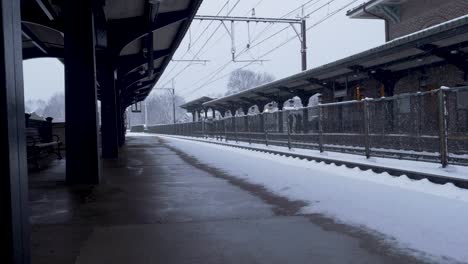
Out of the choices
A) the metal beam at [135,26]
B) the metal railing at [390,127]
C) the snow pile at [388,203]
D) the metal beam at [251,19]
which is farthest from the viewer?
the metal beam at [251,19]

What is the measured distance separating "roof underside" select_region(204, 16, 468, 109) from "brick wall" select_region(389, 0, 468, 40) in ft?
13.0

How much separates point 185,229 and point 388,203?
115 inches

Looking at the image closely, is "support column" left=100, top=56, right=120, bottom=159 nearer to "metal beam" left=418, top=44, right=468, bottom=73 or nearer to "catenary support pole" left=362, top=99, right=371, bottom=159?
"catenary support pole" left=362, top=99, right=371, bottom=159

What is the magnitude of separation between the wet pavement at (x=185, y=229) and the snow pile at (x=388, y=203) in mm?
352

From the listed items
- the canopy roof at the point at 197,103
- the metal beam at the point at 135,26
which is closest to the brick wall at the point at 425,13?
the metal beam at the point at 135,26

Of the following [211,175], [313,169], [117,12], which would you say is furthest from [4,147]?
[117,12]

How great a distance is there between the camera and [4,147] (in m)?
2.49

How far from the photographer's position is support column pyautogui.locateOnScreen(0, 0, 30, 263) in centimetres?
247

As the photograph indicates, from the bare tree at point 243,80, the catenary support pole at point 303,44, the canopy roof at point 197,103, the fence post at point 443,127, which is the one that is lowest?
the fence post at point 443,127

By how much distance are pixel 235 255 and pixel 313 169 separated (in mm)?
6807

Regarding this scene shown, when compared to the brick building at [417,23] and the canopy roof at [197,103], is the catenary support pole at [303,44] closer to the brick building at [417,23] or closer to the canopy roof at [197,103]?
the brick building at [417,23]

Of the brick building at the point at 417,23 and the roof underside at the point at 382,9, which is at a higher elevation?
the roof underside at the point at 382,9

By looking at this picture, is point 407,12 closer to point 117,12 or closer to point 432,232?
point 117,12

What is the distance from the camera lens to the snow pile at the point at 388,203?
4582 mm
